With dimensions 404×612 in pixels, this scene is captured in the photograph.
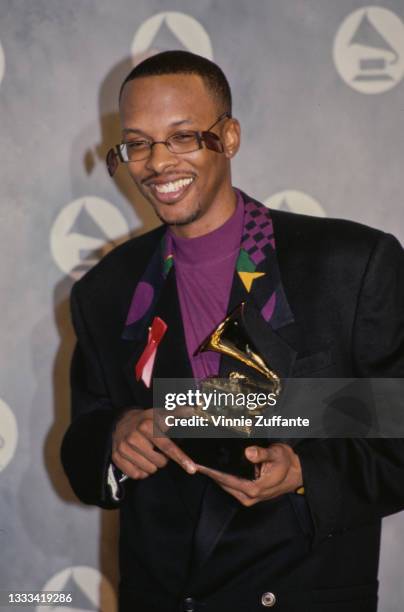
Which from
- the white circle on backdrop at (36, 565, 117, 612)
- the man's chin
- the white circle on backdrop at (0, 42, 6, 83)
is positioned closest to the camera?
the man's chin

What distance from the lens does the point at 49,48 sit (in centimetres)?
271

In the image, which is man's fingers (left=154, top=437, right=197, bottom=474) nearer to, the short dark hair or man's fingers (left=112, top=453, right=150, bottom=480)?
man's fingers (left=112, top=453, right=150, bottom=480)

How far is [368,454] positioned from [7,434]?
1516 mm

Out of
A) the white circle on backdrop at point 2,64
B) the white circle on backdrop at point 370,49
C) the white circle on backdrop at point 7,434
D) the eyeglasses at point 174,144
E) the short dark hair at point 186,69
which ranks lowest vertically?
the white circle on backdrop at point 7,434

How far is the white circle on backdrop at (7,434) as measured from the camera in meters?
2.80

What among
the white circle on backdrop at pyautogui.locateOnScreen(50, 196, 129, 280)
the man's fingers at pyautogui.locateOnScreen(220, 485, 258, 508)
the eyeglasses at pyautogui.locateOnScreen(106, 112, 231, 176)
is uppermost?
the white circle on backdrop at pyautogui.locateOnScreen(50, 196, 129, 280)

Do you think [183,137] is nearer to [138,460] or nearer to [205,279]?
[205,279]

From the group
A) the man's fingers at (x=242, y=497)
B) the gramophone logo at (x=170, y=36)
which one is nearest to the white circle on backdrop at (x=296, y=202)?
the gramophone logo at (x=170, y=36)

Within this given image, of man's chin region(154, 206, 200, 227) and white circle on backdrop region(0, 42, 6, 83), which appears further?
white circle on backdrop region(0, 42, 6, 83)

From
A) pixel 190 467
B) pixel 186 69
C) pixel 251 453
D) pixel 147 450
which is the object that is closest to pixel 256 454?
pixel 251 453

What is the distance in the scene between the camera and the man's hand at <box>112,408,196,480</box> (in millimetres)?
1540

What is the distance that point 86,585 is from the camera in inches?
112

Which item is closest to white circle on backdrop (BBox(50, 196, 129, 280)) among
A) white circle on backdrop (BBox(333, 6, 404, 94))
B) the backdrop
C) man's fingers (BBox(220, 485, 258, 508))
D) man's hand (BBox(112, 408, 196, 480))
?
the backdrop

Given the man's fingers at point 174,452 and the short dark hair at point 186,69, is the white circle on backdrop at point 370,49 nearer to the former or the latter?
the short dark hair at point 186,69
